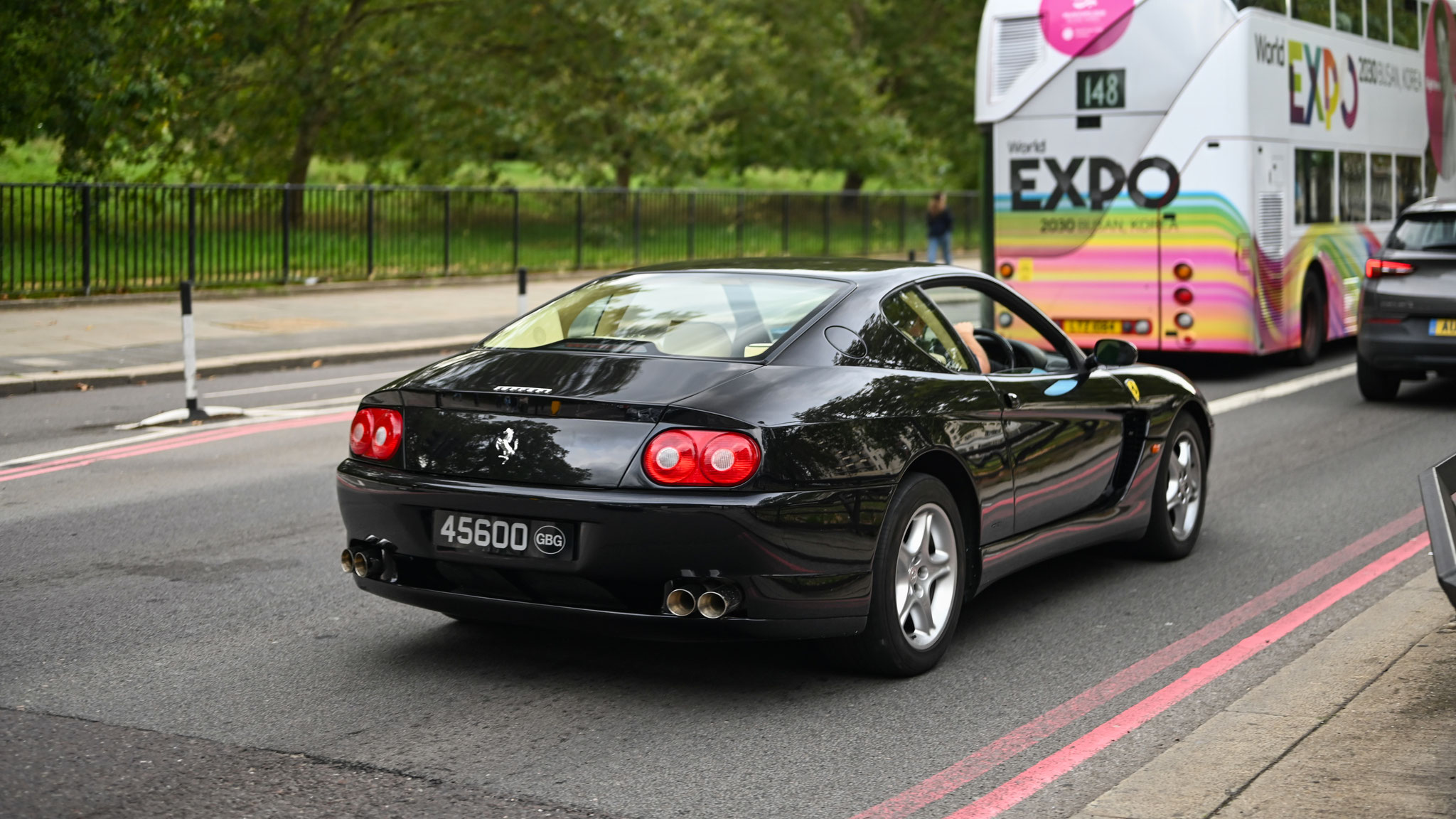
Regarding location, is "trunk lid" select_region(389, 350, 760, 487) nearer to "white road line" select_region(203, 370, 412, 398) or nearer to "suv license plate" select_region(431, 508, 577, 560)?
"suv license plate" select_region(431, 508, 577, 560)

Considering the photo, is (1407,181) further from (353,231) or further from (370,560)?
(370,560)

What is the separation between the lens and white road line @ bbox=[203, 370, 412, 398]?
1399 cm

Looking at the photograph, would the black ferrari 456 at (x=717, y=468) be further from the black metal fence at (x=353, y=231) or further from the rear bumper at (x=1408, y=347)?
the black metal fence at (x=353, y=231)

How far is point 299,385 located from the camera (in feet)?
48.3

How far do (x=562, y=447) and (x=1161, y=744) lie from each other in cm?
195

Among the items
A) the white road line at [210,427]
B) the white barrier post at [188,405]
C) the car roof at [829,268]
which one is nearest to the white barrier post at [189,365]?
the white barrier post at [188,405]

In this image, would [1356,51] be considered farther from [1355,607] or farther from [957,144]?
[957,144]

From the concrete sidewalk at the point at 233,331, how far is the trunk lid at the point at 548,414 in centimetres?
979

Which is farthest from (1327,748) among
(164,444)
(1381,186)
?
(1381,186)

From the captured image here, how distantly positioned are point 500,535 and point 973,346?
236 cm

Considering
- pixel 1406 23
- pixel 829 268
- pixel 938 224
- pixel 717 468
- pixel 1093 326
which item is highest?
pixel 1406 23

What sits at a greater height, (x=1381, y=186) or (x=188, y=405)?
(x=1381, y=186)

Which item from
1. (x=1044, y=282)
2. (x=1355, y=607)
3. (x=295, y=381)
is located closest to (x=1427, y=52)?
(x=1044, y=282)

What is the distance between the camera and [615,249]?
30.2m
